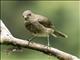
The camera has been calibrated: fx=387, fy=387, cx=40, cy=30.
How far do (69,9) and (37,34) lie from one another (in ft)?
2.07

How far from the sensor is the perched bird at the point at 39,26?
3.79 ft

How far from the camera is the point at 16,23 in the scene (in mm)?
1646

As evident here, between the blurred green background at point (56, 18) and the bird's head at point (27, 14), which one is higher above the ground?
the bird's head at point (27, 14)

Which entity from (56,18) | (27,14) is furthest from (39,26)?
(56,18)

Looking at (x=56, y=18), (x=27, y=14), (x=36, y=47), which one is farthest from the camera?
(x=56, y=18)

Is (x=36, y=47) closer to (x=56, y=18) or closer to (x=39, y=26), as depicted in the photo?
(x=39, y=26)

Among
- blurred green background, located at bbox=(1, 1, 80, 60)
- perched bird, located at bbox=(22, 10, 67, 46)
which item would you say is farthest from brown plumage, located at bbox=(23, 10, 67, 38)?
blurred green background, located at bbox=(1, 1, 80, 60)

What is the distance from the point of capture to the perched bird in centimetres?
116

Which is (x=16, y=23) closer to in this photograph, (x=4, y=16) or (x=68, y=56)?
(x=4, y=16)

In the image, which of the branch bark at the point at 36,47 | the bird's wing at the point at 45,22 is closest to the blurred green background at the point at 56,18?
the bird's wing at the point at 45,22

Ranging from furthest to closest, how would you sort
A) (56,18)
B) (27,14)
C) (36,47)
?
(56,18) → (27,14) → (36,47)

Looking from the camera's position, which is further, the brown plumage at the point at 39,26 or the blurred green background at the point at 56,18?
the blurred green background at the point at 56,18

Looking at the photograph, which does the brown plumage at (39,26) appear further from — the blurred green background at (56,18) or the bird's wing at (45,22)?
the blurred green background at (56,18)

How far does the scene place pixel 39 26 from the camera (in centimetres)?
120
